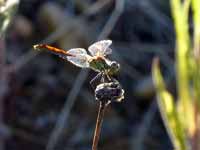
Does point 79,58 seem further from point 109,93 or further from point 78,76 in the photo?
point 78,76

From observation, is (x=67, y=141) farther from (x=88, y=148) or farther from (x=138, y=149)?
(x=138, y=149)

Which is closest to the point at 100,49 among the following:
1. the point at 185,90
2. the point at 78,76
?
the point at 185,90

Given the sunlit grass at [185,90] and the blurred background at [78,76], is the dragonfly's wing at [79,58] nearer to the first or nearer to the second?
the sunlit grass at [185,90]

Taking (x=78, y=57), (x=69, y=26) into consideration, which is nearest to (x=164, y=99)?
(x=78, y=57)

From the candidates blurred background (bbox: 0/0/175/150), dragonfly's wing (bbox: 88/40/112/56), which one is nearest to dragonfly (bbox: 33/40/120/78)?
dragonfly's wing (bbox: 88/40/112/56)

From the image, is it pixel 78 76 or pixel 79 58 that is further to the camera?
pixel 78 76

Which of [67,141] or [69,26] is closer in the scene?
[67,141]
